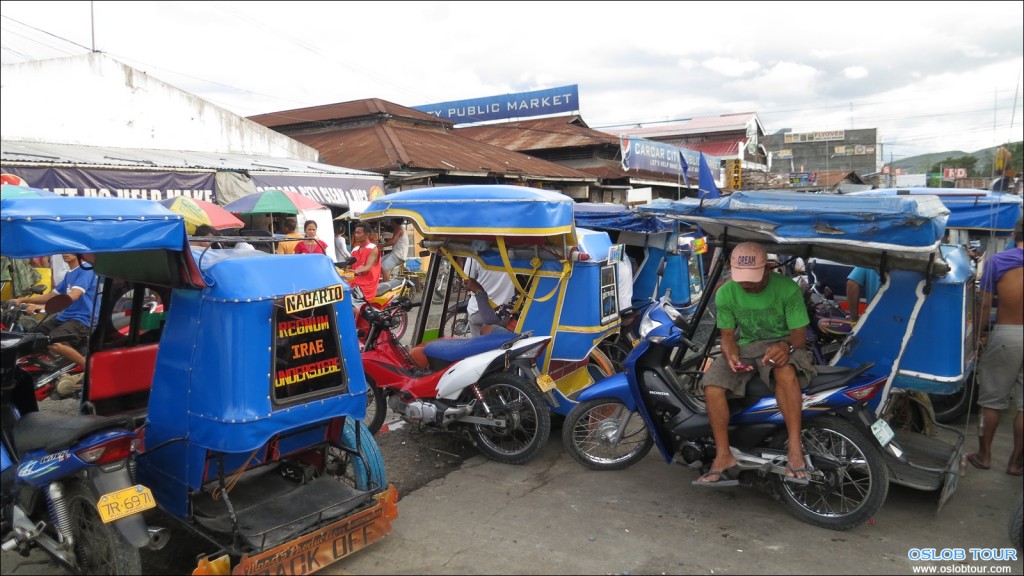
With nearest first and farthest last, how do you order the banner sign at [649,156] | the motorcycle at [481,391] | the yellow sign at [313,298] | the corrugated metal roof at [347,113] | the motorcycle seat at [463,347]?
the yellow sign at [313,298] < the motorcycle at [481,391] < the motorcycle seat at [463,347] < the corrugated metal roof at [347,113] < the banner sign at [649,156]

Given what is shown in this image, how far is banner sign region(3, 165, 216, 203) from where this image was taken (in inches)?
369

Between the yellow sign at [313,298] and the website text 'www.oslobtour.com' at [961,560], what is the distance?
11.7 ft

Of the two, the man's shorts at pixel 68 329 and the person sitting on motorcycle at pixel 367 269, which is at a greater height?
the person sitting on motorcycle at pixel 367 269

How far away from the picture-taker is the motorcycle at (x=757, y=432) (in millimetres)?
4125

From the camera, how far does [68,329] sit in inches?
273

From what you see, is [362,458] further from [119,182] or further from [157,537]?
[119,182]

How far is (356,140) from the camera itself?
1934cm

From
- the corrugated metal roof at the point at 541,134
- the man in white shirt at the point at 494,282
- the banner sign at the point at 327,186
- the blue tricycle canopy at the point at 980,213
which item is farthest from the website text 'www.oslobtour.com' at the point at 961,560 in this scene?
the corrugated metal roof at the point at 541,134

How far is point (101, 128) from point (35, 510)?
33.5 feet

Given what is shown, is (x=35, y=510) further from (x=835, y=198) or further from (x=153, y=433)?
(x=835, y=198)

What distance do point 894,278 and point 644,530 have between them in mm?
2608

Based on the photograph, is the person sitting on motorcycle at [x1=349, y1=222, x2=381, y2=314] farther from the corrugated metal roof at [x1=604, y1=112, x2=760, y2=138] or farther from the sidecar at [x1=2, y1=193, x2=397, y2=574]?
the corrugated metal roof at [x1=604, y1=112, x2=760, y2=138]

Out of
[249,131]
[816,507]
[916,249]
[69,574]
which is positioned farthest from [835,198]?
[249,131]

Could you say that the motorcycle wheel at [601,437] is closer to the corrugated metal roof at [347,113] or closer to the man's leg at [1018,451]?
the man's leg at [1018,451]
